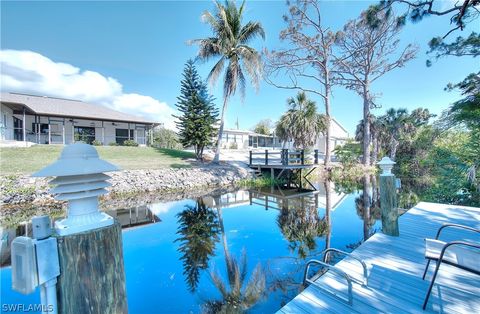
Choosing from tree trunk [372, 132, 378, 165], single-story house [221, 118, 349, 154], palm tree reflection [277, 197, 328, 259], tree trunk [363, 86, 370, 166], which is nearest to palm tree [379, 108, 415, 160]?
tree trunk [372, 132, 378, 165]

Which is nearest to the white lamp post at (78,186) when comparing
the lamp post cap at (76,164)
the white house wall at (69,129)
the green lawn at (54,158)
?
the lamp post cap at (76,164)

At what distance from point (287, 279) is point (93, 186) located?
3560mm

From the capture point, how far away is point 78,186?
3.46ft

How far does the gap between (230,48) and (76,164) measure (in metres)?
15.0

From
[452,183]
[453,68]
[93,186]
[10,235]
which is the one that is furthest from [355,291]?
[453,68]

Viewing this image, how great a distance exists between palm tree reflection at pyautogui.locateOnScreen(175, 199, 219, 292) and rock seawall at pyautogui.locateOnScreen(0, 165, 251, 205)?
2723 millimetres

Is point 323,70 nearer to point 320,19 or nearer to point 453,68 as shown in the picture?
point 320,19

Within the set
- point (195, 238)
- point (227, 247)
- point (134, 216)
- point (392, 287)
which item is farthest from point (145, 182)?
point (392, 287)

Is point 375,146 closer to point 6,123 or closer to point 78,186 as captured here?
point 78,186

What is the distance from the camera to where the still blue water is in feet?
10.9

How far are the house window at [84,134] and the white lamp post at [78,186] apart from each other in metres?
21.5

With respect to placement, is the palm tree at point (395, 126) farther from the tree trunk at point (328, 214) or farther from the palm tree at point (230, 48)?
the palm tree at point (230, 48)

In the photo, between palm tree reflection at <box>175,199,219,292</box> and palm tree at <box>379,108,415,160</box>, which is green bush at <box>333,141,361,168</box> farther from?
palm tree reflection at <box>175,199,219,292</box>

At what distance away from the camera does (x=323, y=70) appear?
59.2 ft
